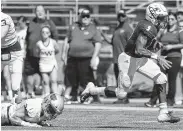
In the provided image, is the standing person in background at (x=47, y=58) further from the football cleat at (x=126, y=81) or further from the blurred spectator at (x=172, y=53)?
the football cleat at (x=126, y=81)

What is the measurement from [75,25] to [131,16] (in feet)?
14.3

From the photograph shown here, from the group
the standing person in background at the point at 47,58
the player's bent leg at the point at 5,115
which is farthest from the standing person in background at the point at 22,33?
the player's bent leg at the point at 5,115

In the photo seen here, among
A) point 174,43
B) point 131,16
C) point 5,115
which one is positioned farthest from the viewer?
point 131,16

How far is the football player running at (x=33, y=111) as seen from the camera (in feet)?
29.6

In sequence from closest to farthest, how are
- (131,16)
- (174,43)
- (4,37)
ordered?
(4,37)
(174,43)
(131,16)

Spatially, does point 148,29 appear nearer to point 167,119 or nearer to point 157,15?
point 157,15

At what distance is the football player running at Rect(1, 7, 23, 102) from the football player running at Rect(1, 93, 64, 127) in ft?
3.94

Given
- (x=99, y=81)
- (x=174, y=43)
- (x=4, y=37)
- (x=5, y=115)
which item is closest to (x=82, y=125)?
(x=5, y=115)

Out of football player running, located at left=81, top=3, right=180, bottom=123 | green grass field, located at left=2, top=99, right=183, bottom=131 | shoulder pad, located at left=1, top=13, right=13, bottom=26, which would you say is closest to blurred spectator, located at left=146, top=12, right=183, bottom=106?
green grass field, located at left=2, top=99, right=183, bottom=131

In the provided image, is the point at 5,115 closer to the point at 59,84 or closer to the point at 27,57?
the point at 27,57

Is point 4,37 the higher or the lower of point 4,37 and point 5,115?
the higher

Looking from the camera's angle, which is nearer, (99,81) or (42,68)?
(42,68)

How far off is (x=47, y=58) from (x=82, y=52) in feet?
2.57

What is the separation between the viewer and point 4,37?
10.2 metres
